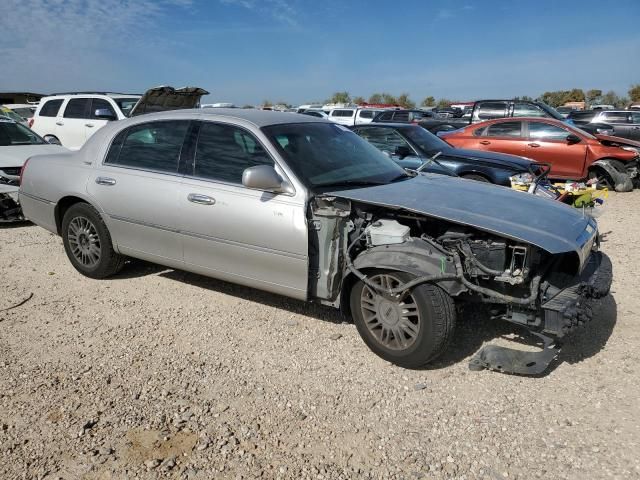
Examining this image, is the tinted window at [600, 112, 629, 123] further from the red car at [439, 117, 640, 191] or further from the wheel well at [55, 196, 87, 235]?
the wheel well at [55, 196, 87, 235]

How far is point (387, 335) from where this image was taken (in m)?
3.75

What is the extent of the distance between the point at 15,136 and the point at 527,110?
41.6 feet

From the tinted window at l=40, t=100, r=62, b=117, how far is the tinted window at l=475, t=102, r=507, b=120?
37.9ft

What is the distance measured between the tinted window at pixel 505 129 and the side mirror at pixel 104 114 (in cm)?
797

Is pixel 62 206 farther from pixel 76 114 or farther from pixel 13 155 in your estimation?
pixel 76 114

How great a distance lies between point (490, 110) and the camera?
52.6 feet

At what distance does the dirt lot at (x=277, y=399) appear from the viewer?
2797 millimetres

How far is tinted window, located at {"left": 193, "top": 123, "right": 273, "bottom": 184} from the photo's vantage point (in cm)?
424

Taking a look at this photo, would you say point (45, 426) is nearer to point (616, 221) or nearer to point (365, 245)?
point (365, 245)

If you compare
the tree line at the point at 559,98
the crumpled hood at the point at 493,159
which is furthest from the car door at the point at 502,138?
the tree line at the point at 559,98

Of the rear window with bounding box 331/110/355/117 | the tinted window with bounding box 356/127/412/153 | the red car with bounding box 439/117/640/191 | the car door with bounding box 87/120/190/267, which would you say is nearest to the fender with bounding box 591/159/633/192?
the red car with bounding box 439/117/640/191

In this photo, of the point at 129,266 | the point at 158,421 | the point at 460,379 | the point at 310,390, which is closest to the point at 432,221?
the point at 460,379

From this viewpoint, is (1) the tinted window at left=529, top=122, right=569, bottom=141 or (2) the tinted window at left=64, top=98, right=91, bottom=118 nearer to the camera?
(1) the tinted window at left=529, top=122, right=569, bottom=141

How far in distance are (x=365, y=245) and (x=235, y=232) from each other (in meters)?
1.02
